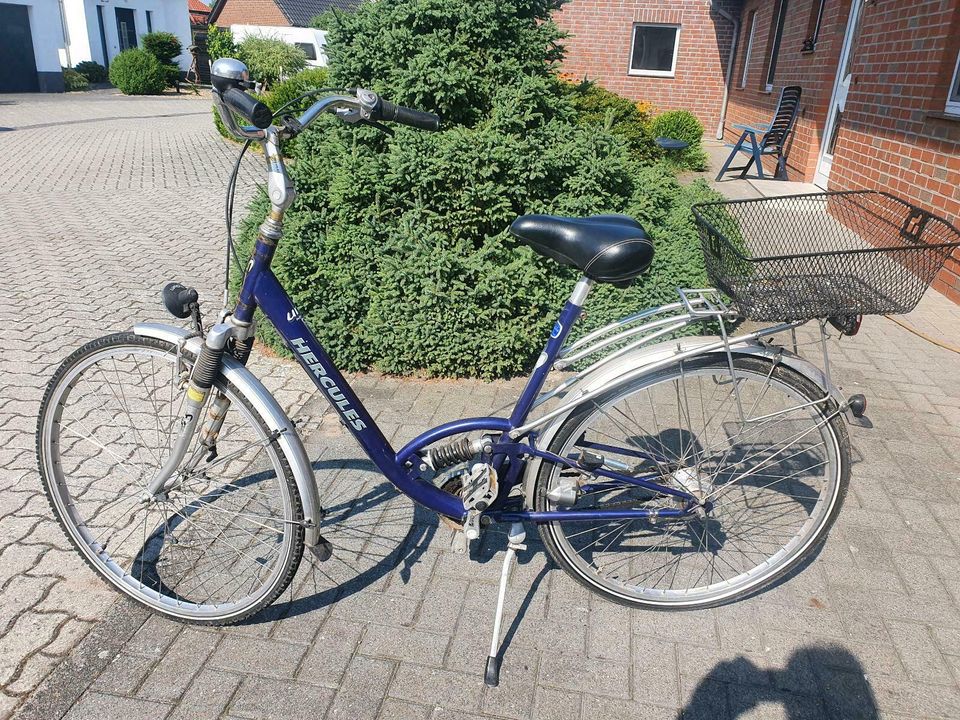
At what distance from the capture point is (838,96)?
9.44m

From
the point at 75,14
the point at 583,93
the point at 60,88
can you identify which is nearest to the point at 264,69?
the point at 60,88

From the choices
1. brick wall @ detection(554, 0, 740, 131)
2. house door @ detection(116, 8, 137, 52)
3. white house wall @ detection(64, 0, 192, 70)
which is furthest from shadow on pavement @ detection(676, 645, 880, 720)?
house door @ detection(116, 8, 137, 52)

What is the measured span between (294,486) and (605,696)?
1183mm

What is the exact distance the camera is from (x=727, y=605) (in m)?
2.70

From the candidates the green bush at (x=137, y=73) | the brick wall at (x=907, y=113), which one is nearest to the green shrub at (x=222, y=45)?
the green bush at (x=137, y=73)

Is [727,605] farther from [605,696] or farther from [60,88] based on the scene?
[60,88]

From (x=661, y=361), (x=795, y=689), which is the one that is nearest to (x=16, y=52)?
(x=661, y=361)

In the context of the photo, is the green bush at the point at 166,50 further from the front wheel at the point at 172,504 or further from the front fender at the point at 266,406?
the front fender at the point at 266,406

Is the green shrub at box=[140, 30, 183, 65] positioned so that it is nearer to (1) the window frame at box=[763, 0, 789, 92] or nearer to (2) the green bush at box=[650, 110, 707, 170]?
(2) the green bush at box=[650, 110, 707, 170]

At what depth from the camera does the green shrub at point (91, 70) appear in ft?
110

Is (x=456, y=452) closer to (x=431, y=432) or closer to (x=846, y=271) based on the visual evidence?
(x=431, y=432)

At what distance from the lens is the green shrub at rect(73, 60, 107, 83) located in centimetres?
3344

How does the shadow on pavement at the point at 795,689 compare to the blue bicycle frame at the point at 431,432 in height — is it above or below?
below

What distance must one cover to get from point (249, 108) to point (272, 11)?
131ft
